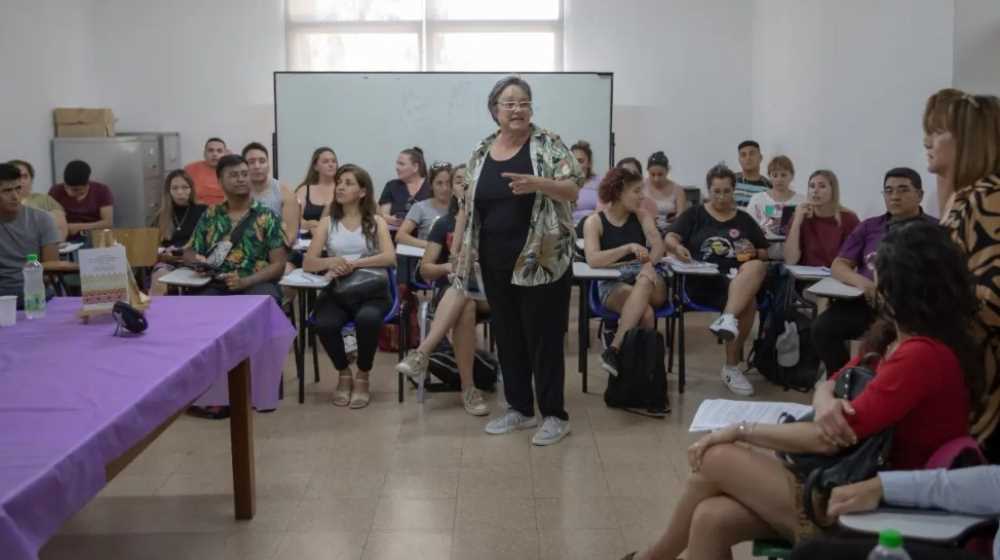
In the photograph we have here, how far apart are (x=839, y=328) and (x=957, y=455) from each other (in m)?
2.50

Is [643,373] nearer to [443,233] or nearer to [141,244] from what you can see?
[443,233]

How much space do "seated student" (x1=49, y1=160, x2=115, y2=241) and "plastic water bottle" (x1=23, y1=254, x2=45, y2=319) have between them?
398 centimetres

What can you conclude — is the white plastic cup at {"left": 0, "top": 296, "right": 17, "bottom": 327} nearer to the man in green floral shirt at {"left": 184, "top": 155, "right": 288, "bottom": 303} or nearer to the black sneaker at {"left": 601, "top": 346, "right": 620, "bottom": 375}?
the man in green floral shirt at {"left": 184, "top": 155, "right": 288, "bottom": 303}

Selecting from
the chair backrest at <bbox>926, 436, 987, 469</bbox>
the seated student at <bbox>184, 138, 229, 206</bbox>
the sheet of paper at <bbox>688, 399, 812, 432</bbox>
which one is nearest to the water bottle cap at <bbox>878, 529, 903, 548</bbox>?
the chair backrest at <bbox>926, 436, 987, 469</bbox>

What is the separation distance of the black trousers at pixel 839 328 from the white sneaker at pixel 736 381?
0.50m

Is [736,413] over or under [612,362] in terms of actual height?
over

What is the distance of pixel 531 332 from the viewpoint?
405 centimetres

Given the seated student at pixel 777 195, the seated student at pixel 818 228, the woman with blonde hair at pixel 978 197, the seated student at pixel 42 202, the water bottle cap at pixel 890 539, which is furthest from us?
the seated student at pixel 42 202

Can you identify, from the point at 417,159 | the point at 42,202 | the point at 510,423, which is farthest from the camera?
the point at 417,159

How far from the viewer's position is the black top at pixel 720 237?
5.22m

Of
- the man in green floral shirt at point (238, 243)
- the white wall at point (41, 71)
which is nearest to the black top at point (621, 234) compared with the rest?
the man in green floral shirt at point (238, 243)

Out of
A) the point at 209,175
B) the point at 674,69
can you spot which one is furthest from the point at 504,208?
the point at 674,69

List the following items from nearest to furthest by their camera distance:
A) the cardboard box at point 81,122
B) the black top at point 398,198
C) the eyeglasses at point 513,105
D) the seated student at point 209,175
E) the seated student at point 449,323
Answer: the eyeglasses at point 513,105 < the seated student at point 449,323 < the black top at point 398,198 < the seated student at point 209,175 < the cardboard box at point 81,122

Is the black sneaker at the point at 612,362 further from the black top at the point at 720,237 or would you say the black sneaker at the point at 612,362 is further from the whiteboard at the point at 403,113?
Answer: the whiteboard at the point at 403,113
